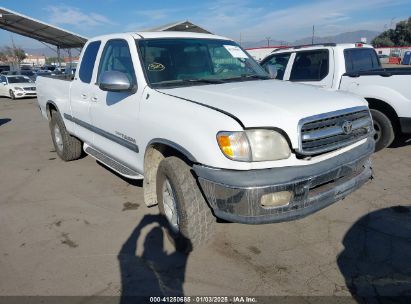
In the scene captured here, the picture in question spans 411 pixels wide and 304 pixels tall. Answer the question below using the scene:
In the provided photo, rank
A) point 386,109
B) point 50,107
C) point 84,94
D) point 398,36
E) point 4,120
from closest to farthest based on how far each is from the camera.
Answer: point 84,94 → point 386,109 → point 50,107 → point 4,120 → point 398,36

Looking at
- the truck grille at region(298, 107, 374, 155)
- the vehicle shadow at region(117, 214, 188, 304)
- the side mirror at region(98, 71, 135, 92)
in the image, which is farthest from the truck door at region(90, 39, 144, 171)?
the truck grille at region(298, 107, 374, 155)

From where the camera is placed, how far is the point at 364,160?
11.1ft

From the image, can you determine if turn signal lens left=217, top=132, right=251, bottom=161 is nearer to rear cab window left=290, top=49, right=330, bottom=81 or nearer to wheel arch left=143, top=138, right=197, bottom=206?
wheel arch left=143, top=138, right=197, bottom=206

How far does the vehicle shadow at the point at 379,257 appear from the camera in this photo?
2719mm

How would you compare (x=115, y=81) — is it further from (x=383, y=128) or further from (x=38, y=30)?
(x=38, y=30)

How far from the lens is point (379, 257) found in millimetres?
3145

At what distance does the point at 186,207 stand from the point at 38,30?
27.0 metres

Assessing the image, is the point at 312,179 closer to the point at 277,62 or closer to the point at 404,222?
the point at 404,222

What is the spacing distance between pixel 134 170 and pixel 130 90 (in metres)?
0.91

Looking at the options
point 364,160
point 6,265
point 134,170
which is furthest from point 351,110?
point 6,265

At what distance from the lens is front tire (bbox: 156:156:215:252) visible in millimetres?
3027

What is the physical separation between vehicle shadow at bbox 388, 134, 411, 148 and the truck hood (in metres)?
3.67

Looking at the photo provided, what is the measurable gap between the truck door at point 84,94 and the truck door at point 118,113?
21 centimetres

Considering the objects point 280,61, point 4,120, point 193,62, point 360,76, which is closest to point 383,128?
point 360,76
